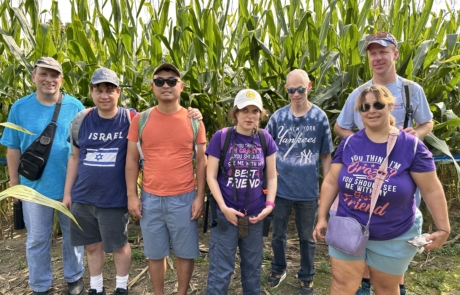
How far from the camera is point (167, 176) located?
221 cm

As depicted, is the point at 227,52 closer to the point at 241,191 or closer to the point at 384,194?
the point at 241,191

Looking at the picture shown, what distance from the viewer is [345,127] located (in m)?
2.32

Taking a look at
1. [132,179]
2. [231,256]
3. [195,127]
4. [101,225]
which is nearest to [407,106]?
[195,127]

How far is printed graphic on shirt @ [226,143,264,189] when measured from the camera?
2162mm

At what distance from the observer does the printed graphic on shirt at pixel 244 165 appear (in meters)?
2.16

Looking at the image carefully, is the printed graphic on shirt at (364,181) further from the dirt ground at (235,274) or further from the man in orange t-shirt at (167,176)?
the dirt ground at (235,274)

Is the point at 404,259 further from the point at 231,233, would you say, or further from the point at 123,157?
the point at 123,157

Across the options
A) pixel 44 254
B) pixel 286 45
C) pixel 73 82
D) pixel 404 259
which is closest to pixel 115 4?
pixel 73 82

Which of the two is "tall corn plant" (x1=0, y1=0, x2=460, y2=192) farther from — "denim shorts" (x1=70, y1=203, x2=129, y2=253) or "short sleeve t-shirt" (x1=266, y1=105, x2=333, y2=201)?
"denim shorts" (x1=70, y1=203, x2=129, y2=253)

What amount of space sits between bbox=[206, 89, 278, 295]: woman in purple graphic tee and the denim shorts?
67cm

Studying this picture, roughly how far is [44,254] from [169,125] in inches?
54.9

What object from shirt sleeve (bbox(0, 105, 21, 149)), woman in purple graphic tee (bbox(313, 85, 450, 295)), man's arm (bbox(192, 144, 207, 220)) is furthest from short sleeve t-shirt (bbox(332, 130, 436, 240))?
shirt sleeve (bbox(0, 105, 21, 149))

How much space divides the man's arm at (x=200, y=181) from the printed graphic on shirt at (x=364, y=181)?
93 centimetres

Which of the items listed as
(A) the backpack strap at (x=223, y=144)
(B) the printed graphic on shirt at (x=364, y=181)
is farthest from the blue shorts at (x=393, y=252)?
(A) the backpack strap at (x=223, y=144)
